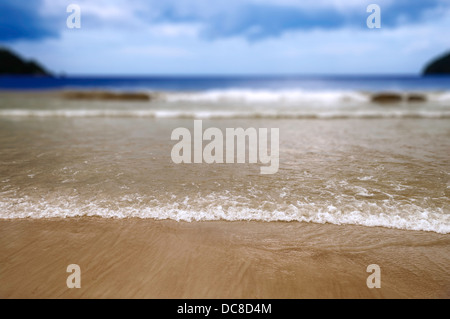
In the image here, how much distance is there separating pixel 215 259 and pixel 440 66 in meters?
160

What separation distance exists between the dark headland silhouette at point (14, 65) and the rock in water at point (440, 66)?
196605mm

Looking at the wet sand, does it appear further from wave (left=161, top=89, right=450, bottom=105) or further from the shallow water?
wave (left=161, top=89, right=450, bottom=105)

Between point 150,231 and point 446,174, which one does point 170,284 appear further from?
point 446,174

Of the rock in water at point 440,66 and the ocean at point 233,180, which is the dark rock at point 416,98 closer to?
the ocean at point 233,180

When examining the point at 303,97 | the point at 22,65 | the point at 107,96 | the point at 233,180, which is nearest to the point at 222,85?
the point at 303,97

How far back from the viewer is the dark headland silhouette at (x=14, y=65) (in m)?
120

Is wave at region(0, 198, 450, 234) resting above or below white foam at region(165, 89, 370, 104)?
below

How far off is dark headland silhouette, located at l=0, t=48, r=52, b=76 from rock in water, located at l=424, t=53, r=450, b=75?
19660 cm

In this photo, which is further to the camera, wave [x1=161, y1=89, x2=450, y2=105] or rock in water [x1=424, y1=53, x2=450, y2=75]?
rock in water [x1=424, y1=53, x2=450, y2=75]

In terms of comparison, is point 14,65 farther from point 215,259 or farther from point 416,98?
point 215,259

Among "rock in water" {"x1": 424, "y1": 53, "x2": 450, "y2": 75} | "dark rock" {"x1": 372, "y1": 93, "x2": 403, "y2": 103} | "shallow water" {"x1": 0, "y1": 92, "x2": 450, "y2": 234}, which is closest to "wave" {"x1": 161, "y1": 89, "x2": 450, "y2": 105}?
"dark rock" {"x1": 372, "y1": 93, "x2": 403, "y2": 103}

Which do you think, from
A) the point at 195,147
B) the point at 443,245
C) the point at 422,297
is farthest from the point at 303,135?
the point at 422,297

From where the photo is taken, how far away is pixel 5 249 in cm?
321

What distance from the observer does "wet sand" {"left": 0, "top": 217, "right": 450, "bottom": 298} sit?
2.65 meters
